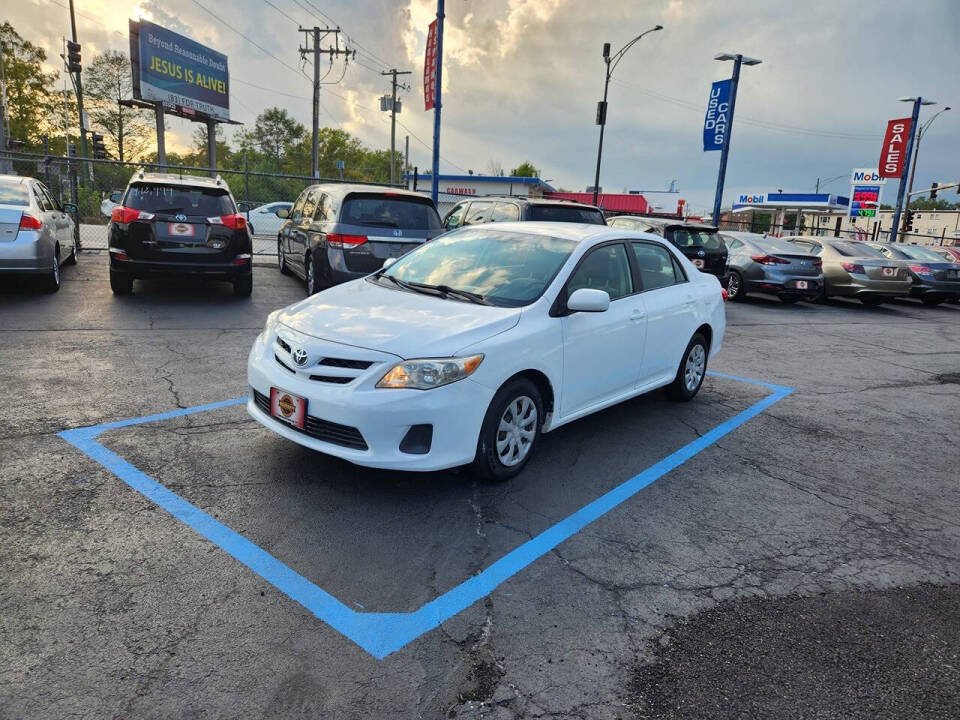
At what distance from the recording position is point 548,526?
12.2ft

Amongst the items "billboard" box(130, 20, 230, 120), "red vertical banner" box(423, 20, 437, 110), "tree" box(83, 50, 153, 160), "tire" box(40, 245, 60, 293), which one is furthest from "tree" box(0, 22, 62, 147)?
"tire" box(40, 245, 60, 293)

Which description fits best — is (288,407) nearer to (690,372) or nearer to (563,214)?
(690,372)

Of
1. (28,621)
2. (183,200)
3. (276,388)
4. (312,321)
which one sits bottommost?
(28,621)

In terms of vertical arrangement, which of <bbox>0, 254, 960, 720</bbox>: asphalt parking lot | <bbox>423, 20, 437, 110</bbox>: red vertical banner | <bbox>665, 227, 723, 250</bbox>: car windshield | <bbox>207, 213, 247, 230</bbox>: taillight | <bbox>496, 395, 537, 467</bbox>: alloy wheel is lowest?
<bbox>0, 254, 960, 720</bbox>: asphalt parking lot

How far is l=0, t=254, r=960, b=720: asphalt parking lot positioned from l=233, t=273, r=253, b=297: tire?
444 cm

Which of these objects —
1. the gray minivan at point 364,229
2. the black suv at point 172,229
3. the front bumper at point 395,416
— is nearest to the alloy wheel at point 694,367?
the front bumper at point 395,416

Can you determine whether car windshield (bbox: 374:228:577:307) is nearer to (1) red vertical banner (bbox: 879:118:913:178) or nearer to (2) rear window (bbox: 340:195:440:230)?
(2) rear window (bbox: 340:195:440:230)

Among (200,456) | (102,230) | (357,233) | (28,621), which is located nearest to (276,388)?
(200,456)

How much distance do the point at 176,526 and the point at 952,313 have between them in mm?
18460

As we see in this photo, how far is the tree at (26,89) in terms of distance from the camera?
45719 mm

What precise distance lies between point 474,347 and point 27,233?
7731 millimetres

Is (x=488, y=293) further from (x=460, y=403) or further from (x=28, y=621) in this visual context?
(x=28, y=621)

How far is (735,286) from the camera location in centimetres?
1508

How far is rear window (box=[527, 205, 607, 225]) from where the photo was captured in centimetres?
1068
